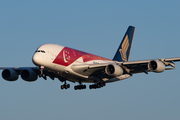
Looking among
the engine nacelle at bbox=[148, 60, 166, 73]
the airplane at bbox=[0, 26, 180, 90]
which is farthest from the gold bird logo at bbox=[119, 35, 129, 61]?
the engine nacelle at bbox=[148, 60, 166, 73]

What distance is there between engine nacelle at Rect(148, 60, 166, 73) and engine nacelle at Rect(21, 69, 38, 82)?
681 inches

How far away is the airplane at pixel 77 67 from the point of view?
43.2m

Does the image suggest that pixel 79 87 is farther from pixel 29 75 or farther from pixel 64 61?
pixel 64 61

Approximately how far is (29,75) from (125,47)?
1958 centimetres

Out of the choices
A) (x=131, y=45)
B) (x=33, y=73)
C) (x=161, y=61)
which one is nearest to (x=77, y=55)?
(x=33, y=73)

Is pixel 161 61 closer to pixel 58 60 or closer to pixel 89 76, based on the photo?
pixel 89 76

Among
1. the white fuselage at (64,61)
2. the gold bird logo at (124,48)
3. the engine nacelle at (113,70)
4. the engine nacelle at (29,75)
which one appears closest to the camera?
the white fuselage at (64,61)

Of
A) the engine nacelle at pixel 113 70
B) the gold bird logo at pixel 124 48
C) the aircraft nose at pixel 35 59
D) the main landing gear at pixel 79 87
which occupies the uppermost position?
the gold bird logo at pixel 124 48

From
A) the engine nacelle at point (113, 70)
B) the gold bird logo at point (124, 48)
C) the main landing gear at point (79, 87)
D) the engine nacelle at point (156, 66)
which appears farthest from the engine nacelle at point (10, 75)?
the engine nacelle at point (156, 66)

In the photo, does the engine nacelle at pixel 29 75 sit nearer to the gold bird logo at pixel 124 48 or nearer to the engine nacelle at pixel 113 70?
the engine nacelle at pixel 113 70

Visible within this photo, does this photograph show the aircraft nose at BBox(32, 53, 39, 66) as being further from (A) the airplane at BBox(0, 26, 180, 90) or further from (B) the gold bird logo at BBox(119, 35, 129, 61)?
(B) the gold bird logo at BBox(119, 35, 129, 61)

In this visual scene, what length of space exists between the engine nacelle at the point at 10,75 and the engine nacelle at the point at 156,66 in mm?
20671

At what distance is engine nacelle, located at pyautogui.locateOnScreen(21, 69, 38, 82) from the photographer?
163ft

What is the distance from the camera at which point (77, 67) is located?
44656 millimetres
